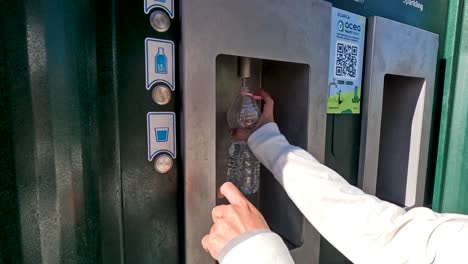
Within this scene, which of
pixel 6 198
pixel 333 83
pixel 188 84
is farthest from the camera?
pixel 333 83

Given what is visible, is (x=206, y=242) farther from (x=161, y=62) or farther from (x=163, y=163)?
(x=161, y=62)

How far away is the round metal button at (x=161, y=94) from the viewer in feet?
2.20

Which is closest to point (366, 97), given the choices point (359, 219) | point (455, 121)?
point (359, 219)

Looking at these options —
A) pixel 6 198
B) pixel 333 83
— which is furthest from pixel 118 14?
pixel 333 83

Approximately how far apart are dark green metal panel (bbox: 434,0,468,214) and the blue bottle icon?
1.41 m

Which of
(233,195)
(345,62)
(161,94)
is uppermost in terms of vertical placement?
(345,62)

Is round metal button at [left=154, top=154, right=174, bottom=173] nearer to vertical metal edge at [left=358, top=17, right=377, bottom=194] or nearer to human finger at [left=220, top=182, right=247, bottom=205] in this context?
human finger at [left=220, top=182, right=247, bottom=205]

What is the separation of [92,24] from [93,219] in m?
0.41

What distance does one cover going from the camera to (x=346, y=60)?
107 centimetres

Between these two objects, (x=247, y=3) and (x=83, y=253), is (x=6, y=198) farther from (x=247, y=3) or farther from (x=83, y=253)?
(x=247, y=3)

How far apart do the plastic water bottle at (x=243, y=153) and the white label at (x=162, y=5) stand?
34cm

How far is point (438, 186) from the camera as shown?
5.01 feet

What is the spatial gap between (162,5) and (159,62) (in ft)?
0.40

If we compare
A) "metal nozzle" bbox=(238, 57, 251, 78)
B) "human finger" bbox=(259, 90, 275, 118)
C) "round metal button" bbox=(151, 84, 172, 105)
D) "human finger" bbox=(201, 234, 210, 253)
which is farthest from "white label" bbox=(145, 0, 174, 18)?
"human finger" bbox=(201, 234, 210, 253)
